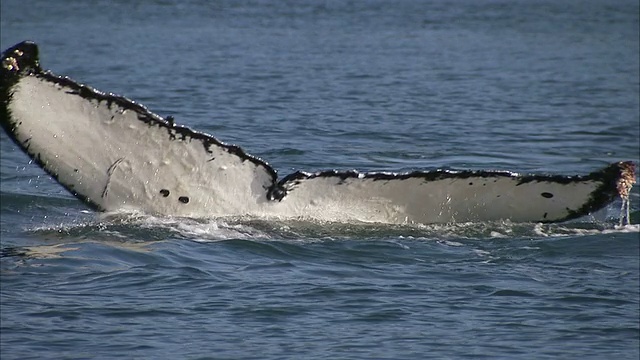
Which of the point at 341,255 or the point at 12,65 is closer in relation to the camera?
the point at 12,65

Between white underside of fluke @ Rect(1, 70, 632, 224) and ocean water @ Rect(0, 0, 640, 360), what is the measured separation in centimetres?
35

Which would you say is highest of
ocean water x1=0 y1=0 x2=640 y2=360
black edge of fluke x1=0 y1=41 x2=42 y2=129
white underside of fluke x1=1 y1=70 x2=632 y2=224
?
black edge of fluke x1=0 y1=41 x2=42 y2=129

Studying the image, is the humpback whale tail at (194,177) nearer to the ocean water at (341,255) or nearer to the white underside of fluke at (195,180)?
the white underside of fluke at (195,180)

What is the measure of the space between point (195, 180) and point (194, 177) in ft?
0.18

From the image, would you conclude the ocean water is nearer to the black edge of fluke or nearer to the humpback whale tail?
the humpback whale tail

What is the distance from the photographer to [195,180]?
24.7 ft

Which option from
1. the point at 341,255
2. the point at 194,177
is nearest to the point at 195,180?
the point at 194,177

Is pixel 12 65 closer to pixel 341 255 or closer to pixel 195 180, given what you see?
pixel 195 180

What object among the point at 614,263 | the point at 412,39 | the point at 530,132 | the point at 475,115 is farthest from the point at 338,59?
the point at 614,263

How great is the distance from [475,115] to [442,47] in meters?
15.1

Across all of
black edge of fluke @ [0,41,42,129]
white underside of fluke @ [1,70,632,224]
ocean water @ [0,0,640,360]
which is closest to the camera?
ocean water @ [0,0,640,360]

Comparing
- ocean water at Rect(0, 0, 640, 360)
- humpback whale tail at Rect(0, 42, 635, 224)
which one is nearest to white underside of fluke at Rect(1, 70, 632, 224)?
humpback whale tail at Rect(0, 42, 635, 224)

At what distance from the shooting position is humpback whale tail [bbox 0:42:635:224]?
718cm

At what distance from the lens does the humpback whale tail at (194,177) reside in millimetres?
7176
